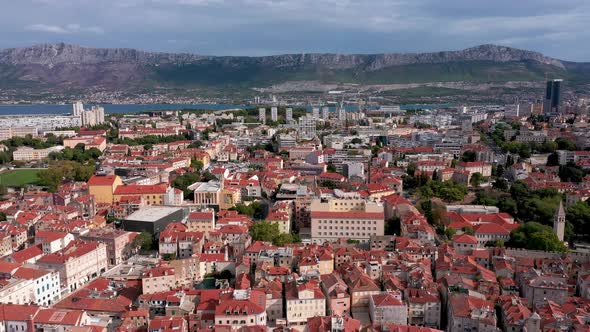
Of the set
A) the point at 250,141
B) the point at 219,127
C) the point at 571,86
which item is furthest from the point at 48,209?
the point at 571,86

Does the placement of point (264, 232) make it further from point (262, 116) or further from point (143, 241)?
point (262, 116)

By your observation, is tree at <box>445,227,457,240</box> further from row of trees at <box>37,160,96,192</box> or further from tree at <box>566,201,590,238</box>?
row of trees at <box>37,160,96,192</box>

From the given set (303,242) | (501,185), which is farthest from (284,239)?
(501,185)

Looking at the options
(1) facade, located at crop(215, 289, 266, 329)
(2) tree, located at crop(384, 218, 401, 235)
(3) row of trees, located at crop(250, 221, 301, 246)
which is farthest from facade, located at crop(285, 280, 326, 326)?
(2) tree, located at crop(384, 218, 401, 235)

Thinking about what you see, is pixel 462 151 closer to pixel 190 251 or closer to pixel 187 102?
pixel 190 251

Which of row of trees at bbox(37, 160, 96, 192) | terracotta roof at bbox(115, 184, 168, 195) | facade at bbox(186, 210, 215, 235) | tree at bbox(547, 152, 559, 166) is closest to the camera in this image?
facade at bbox(186, 210, 215, 235)
